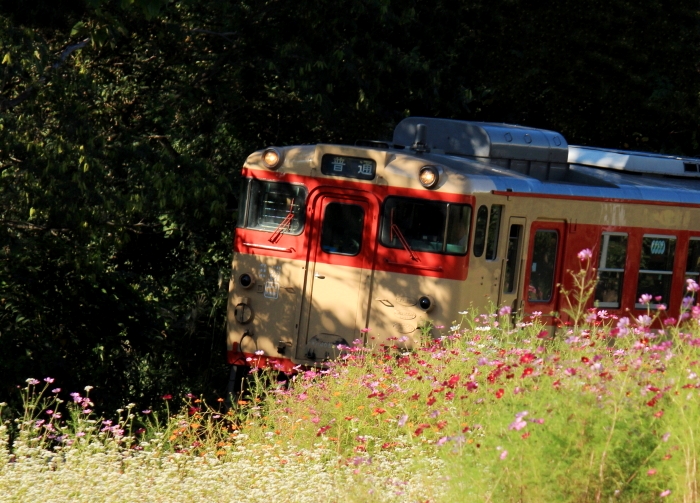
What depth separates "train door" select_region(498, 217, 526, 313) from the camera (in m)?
12.7

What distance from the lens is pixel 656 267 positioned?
47.0 feet

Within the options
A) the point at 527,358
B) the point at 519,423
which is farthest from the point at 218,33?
Answer: the point at 519,423

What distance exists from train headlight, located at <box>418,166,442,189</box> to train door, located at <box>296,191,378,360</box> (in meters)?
0.63

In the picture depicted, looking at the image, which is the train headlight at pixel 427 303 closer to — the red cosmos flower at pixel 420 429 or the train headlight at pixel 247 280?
the train headlight at pixel 247 280

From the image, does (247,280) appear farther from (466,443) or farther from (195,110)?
(466,443)

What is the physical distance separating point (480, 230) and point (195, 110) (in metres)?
6.76

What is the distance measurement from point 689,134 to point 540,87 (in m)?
3.01

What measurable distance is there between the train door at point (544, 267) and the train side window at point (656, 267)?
145 cm

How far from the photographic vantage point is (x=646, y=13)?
20.4 m

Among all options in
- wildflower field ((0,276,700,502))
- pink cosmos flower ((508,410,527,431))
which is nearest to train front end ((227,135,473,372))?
wildflower field ((0,276,700,502))

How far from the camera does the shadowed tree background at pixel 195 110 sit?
44.4 ft

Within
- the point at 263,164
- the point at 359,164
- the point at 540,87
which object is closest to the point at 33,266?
the point at 263,164

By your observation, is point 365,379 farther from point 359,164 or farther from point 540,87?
point 540,87

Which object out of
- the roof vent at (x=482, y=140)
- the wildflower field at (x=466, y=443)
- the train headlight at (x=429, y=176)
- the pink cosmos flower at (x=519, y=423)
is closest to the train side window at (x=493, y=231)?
the train headlight at (x=429, y=176)
